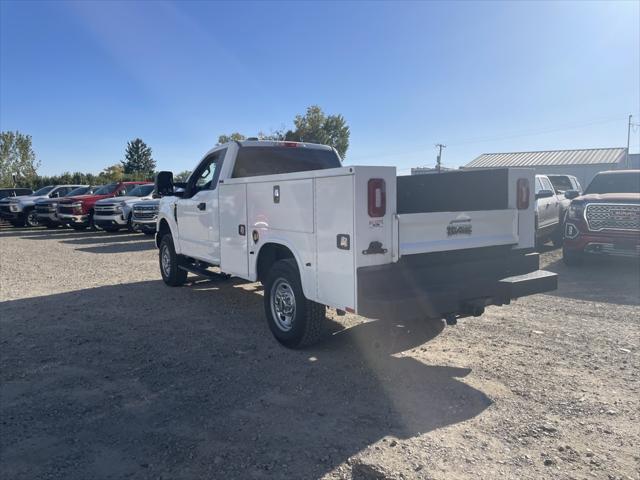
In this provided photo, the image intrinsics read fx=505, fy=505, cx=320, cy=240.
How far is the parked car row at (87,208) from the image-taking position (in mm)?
18859

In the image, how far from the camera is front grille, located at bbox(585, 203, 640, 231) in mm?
8789

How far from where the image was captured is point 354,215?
4094 mm

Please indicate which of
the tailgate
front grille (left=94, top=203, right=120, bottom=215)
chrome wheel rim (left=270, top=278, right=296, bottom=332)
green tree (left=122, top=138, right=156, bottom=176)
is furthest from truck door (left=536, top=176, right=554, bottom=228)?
green tree (left=122, top=138, right=156, bottom=176)

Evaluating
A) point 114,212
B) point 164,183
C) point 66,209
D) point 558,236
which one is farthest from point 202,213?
point 66,209

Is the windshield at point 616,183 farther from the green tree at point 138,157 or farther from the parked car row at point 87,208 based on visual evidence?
the green tree at point 138,157

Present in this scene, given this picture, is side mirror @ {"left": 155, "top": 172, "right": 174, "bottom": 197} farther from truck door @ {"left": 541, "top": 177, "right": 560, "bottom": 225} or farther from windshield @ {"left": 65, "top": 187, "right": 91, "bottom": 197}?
windshield @ {"left": 65, "top": 187, "right": 91, "bottom": 197}

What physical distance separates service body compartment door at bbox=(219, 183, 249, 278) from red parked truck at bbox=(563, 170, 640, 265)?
672cm

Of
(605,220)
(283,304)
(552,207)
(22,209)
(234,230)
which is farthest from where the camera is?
(22,209)

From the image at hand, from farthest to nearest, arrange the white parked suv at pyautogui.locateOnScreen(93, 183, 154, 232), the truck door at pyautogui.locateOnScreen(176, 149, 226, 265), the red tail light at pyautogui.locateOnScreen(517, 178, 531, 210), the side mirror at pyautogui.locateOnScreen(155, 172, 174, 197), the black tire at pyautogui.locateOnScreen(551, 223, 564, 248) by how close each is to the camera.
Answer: the white parked suv at pyautogui.locateOnScreen(93, 183, 154, 232) < the black tire at pyautogui.locateOnScreen(551, 223, 564, 248) < the side mirror at pyautogui.locateOnScreen(155, 172, 174, 197) < the truck door at pyautogui.locateOnScreen(176, 149, 226, 265) < the red tail light at pyautogui.locateOnScreen(517, 178, 531, 210)

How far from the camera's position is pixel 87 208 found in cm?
2042

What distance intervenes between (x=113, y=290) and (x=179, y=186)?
2272mm

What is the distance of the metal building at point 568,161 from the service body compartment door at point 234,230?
42.0m

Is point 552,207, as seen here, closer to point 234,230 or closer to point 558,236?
point 558,236

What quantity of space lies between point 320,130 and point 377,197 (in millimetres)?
34529
